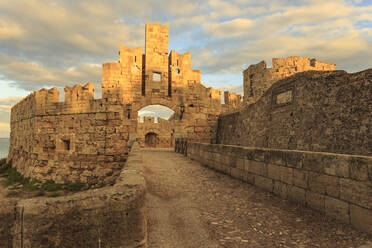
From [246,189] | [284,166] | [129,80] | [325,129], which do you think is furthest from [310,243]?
[129,80]

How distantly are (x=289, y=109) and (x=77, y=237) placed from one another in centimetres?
894

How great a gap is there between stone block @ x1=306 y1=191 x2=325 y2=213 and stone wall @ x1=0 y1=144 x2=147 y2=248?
8.92 ft

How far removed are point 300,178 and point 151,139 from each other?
24.7 meters

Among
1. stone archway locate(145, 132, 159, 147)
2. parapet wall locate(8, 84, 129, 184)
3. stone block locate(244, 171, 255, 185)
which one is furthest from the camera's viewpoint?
stone archway locate(145, 132, 159, 147)

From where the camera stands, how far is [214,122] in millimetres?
13625

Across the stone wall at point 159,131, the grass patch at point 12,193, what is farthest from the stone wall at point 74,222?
the stone wall at point 159,131

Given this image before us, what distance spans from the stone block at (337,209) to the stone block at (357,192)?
10cm

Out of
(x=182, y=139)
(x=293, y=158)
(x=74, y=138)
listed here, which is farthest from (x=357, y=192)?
(x=74, y=138)

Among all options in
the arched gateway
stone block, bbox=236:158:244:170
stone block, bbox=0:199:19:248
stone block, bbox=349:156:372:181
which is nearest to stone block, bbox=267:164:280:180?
stone block, bbox=236:158:244:170

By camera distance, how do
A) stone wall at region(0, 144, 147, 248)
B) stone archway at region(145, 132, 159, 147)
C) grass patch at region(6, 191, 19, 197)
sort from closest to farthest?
stone wall at region(0, 144, 147, 248) < grass patch at region(6, 191, 19, 197) < stone archway at region(145, 132, 159, 147)

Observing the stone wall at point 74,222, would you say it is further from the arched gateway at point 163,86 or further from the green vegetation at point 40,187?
the arched gateway at point 163,86

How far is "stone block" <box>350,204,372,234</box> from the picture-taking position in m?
2.64

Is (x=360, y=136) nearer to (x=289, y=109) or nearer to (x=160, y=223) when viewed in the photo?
(x=289, y=109)

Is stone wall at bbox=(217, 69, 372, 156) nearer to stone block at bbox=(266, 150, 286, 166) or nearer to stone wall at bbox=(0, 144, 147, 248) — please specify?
stone block at bbox=(266, 150, 286, 166)
